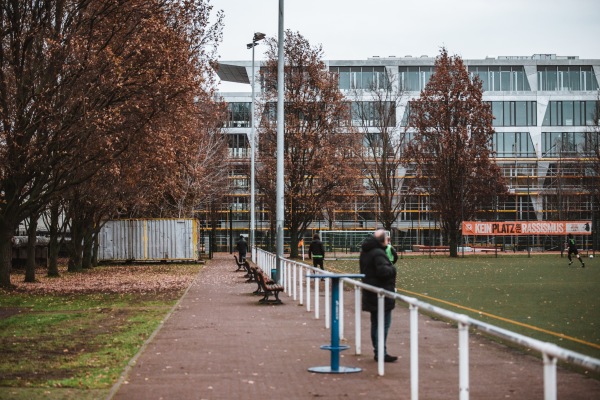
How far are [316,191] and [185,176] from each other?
8645 millimetres

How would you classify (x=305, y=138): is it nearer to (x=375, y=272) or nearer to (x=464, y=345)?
(x=375, y=272)

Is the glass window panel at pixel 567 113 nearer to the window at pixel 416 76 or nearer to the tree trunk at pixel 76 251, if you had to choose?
the window at pixel 416 76

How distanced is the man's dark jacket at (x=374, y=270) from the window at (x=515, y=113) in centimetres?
8777

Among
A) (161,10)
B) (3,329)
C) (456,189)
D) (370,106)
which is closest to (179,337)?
(3,329)

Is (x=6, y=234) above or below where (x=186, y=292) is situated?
above

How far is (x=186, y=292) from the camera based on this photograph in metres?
28.4

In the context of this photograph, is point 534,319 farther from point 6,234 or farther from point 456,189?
point 456,189

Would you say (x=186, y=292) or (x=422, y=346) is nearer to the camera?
(x=422, y=346)

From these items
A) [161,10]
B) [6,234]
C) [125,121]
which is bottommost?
[6,234]

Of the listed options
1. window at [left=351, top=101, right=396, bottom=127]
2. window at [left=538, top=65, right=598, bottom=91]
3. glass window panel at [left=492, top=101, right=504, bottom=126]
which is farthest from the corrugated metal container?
window at [left=538, top=65, right=598, bottom=91]

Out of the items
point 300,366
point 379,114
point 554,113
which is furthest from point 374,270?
point 554,113

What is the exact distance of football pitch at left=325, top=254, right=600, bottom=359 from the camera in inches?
634

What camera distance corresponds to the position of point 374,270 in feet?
41.4

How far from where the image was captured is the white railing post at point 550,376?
5406 mm
